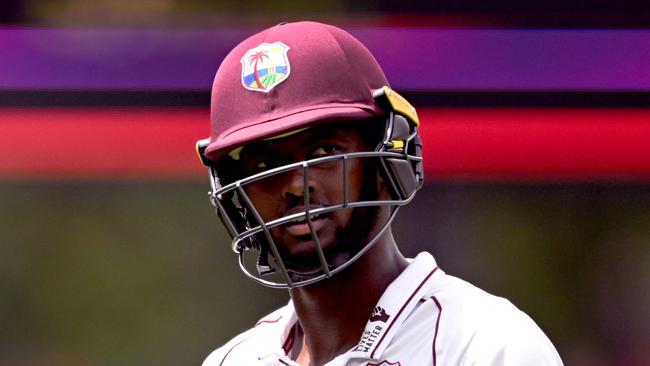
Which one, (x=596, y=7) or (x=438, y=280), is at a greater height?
(x=596, y=7)

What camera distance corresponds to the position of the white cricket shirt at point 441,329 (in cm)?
126

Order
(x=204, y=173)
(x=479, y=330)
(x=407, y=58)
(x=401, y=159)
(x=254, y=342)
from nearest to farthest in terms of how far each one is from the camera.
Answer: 1. (x=479, y=330)
2. (x=401, y=159)
3. (x=254, y=342)
4. (x=407, y=58)
5. (x=204, y=173)

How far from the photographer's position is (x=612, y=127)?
2061 millimetres

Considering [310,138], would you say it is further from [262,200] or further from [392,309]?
[392,309]

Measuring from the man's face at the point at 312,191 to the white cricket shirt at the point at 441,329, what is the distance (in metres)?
0.10

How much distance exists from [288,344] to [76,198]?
0.87 metres

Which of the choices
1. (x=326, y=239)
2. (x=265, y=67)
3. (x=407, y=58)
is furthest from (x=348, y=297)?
(x=407, y=58)

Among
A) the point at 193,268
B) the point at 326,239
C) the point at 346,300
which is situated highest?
the point at 326,239

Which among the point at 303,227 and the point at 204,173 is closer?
the point at 303,227

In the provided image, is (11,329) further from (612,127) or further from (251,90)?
(612,127)

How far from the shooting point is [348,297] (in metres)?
1.43

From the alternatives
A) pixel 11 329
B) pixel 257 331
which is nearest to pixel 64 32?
pixel 11 329

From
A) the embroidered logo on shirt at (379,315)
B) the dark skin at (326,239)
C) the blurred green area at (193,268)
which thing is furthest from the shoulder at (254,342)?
the blurred green area at (193,268)

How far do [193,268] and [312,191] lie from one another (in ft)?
3.25
